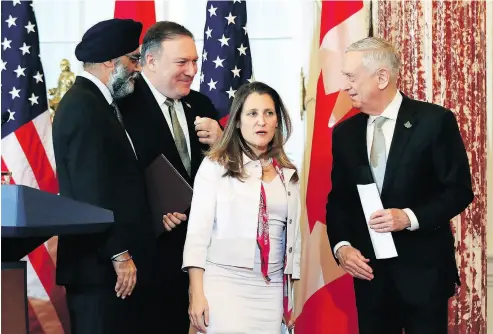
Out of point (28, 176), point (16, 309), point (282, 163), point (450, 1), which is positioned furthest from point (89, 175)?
point (450, 1)

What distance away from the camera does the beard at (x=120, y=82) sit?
2871 millimetres

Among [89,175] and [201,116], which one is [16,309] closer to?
[89,175]

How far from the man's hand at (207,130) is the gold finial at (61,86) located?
1.38m

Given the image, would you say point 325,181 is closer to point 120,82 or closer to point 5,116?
point 120,82

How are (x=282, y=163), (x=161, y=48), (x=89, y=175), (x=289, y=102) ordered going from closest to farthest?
(x=89, y=175) → (x=282, y=163) → (x=161, y=48) → (x=289, y=102)

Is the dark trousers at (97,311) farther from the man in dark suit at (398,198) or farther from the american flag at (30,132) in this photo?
the american flag at (30,132)

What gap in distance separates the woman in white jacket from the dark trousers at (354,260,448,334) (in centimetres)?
34

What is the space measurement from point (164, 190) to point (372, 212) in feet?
2.76

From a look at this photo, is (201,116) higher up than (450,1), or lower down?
lower down

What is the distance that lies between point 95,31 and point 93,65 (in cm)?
14

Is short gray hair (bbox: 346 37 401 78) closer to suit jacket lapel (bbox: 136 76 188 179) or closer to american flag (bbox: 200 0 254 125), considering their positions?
suit jacket lapel (bbox: 136 76 188 179)

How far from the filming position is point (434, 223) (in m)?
2.77

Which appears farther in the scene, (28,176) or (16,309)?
(28,176)

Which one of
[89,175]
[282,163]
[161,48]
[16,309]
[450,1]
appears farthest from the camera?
[450,1]
